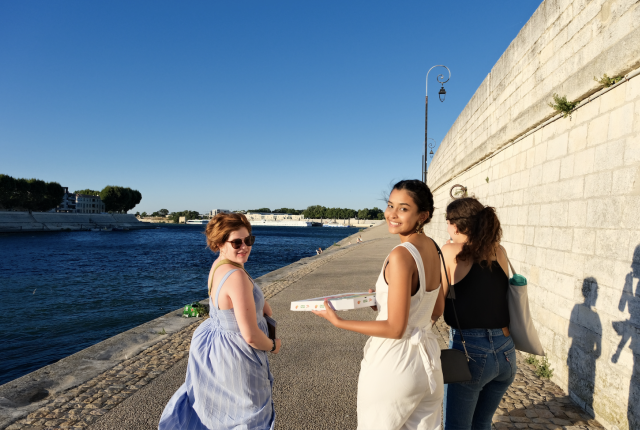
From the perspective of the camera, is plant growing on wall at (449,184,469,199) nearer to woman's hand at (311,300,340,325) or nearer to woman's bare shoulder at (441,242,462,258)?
woman's bare shoulder at (441,242,462,258)

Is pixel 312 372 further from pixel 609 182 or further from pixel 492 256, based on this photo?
pixel 609 182

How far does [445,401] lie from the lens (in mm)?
2404

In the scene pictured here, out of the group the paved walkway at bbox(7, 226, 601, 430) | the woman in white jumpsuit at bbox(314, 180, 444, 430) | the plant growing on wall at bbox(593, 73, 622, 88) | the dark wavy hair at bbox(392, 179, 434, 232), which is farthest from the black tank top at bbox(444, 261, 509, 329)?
the plant growing on wall at bbox(593, 73, 622, 88)

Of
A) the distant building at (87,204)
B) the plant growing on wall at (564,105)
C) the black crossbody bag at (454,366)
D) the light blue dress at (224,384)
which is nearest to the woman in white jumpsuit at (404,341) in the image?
the black crossbody bag at (454,366)

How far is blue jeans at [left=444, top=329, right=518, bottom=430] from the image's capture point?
2.27m

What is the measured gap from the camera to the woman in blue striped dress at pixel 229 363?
94.0 inches

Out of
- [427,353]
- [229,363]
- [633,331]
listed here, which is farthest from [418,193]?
[633,331]

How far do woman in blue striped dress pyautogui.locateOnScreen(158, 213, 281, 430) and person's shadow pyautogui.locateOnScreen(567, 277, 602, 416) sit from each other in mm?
3225

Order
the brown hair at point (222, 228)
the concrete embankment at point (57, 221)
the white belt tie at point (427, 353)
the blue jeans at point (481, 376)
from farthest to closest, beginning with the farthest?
the concrete embankment at point (57, 221)
the brown hair at point (222, 228)
the blue jeans at point (481, 376)
the white belt tie at point (427, 353)

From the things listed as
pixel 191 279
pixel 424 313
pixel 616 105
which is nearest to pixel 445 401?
pixel 424 313

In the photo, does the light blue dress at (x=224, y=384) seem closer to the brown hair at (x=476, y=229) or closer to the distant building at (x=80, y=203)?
the brown hair at (x=476, y=229)

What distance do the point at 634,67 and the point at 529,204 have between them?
2.44 meters

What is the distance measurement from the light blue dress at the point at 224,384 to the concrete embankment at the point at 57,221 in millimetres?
96741

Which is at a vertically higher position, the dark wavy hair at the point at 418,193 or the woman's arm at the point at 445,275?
the dark wavy hair at the point at 418,193
